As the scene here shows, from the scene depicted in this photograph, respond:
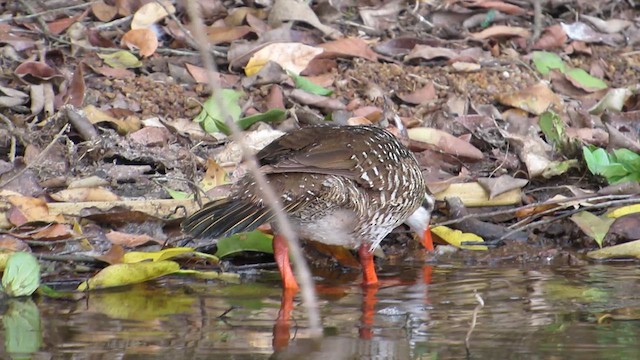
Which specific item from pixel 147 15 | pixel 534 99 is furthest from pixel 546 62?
pixel 147 15

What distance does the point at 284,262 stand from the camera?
242 inches

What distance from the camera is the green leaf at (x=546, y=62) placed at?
29.8 ft

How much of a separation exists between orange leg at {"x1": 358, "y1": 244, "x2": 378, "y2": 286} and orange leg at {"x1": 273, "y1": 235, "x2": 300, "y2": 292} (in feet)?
1.28

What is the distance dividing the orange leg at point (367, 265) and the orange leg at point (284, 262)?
0.39 meters

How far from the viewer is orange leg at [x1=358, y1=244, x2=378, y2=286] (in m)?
6.30

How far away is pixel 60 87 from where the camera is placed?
309 inches

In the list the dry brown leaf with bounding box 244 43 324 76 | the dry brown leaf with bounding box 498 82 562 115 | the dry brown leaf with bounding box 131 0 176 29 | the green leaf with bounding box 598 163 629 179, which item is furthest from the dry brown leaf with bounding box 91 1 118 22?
the green leaf with bounding box 598 163 629 179

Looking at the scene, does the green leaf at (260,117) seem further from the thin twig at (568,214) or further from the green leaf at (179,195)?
the thin twig at (568,214)

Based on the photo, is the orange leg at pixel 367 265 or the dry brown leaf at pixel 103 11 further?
the dry brown leaf at pixel 103 11

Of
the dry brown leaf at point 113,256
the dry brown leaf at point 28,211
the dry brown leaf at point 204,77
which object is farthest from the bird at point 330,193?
the dry brown leaf at point 204,77

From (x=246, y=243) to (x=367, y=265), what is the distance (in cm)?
74

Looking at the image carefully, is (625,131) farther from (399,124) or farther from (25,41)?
(25,41)

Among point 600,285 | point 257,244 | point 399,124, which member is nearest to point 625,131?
point 399,124

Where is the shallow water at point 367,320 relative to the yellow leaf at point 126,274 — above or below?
above
